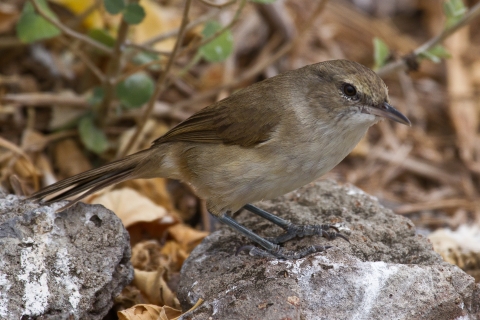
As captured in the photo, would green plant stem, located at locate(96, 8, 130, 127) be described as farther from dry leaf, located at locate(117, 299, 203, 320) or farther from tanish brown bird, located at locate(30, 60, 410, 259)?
dry leaf, located at locate(117, 299, 203, 320)

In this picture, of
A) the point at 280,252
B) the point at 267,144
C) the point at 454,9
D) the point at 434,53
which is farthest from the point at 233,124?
the point at 454,9

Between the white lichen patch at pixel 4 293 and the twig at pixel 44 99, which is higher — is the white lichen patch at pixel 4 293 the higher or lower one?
the lower one

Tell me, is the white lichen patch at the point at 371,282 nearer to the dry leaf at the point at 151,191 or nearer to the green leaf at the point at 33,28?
the dry leaf at the point at 151,191

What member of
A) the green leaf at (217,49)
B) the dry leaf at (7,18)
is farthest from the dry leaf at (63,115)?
the green leaf at (217,49)

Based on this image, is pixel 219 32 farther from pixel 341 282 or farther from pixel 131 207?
pixel 341 282

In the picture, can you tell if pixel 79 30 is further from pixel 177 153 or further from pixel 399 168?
pixel 399 168

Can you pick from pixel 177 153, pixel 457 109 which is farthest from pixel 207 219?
pixel 457 109

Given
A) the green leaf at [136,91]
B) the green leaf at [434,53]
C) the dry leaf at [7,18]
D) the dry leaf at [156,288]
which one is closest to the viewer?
the dry leaf at [156,288]
